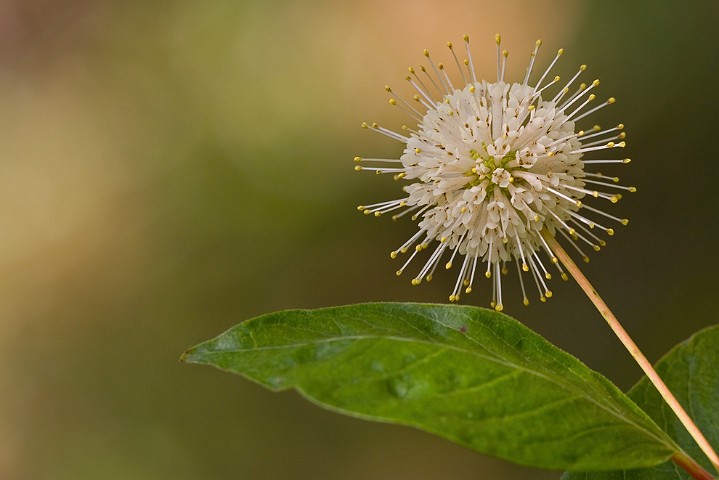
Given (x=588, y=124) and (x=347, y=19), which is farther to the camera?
(x=347, y=19)

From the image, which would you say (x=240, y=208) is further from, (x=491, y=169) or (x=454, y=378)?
(x=454, y=378)

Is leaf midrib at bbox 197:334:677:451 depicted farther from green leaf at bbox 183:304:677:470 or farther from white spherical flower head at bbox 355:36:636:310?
white spherical flower head at bbox 355:36:636:310

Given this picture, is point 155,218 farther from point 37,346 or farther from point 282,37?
point 282,37

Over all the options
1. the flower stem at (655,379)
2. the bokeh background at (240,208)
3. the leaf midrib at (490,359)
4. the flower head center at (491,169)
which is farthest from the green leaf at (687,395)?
the bokeh background at (240,208)

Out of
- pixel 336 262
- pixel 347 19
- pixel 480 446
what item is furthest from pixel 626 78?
pixel 480 446

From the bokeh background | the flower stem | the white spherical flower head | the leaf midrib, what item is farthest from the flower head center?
the bokeh background

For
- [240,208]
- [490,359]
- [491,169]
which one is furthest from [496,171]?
[240,208]
